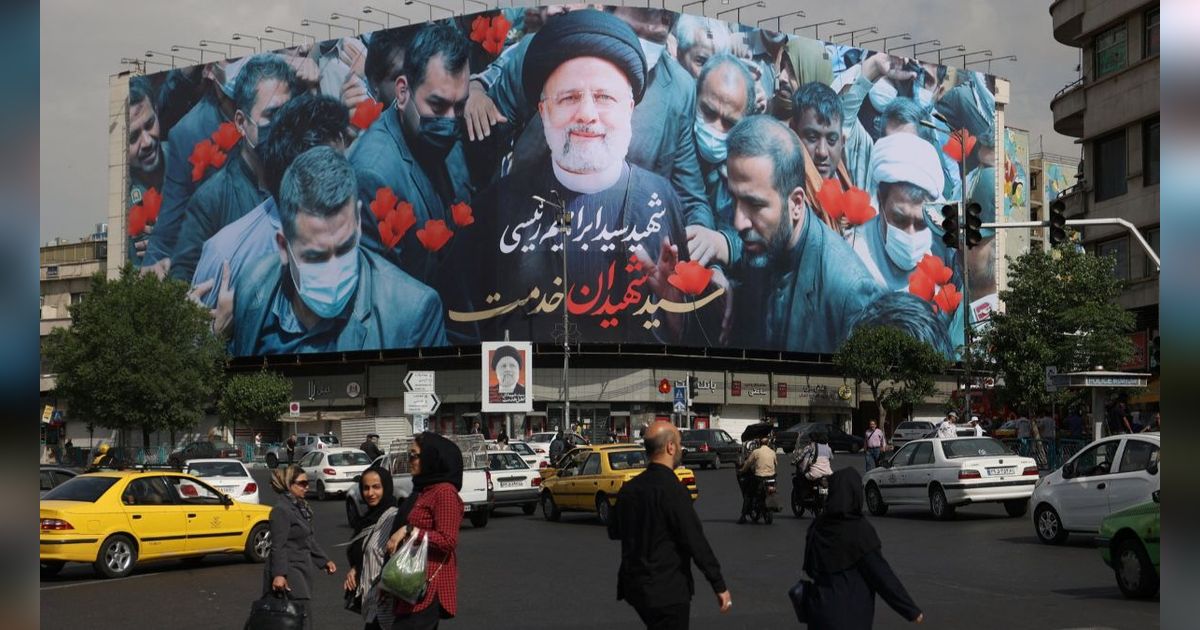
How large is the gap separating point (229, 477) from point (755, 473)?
12074mm

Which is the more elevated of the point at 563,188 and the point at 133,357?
the point at 563,188

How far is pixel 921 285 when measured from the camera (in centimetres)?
8619

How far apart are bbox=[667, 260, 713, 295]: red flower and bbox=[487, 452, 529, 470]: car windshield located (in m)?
47.1


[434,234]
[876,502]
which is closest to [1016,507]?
[876,502]

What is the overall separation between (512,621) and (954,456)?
44.5 ft

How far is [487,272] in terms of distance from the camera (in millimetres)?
75562

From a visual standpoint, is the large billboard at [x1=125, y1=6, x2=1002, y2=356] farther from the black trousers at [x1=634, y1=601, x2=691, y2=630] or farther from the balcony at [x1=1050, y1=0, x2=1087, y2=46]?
the black trousers at [x1=634, y1=601, x2=691, y2=630]

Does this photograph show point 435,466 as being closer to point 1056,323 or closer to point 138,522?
point 138,522

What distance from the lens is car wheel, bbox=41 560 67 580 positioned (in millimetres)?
17855

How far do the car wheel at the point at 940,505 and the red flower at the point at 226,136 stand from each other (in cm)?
6867

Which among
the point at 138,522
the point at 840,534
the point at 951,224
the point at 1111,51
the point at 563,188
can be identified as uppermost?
the point at 563,188

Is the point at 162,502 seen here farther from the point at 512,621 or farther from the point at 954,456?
the point at 954,456
